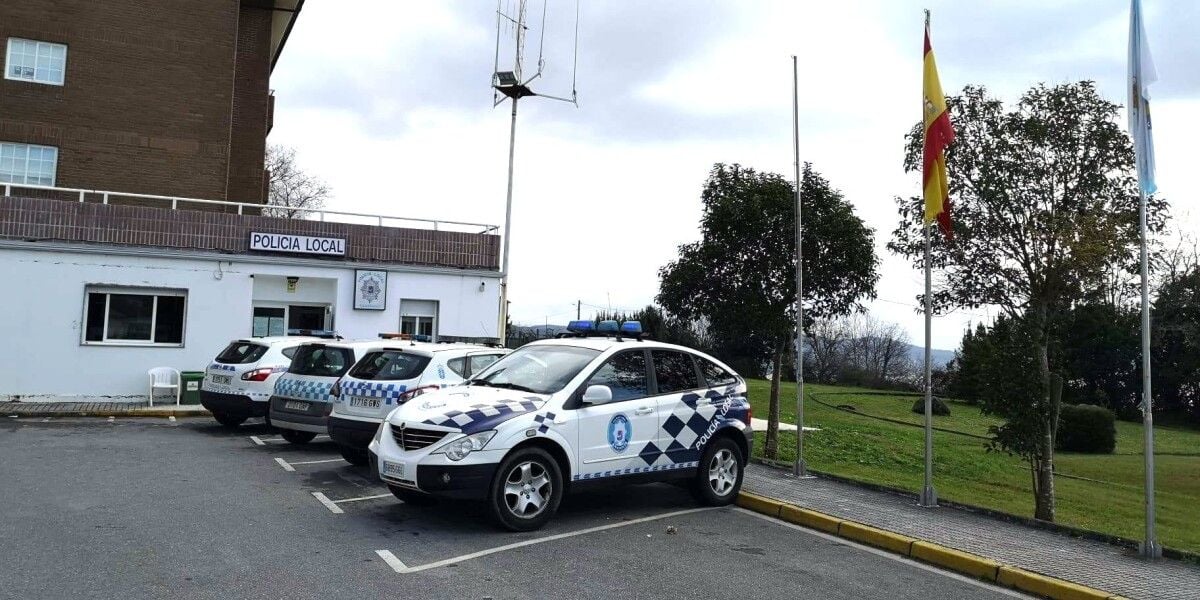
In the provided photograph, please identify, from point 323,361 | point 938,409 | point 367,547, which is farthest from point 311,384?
point 938,409

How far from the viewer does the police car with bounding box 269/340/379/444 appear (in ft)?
37.5

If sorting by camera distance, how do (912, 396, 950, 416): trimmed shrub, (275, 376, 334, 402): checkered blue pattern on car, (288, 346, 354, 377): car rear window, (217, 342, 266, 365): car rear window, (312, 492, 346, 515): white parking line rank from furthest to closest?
(912, 396, 950, 416): trimmed shrub → (217, 342, 266, 365): car rear window → (288, 346, 354, 377): car rear window → (275, 376, 334, 402): checkered blue pattern on car → (312, 492, 346, 515): white parking line

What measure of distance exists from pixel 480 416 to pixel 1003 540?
15.6ft

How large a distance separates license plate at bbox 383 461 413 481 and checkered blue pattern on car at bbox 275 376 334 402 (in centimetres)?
393

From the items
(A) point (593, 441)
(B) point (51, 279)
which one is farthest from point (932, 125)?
(B) point (51, 279)

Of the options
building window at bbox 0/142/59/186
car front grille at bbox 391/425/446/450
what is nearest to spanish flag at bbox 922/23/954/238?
car front grille at bbox 391/425/446/450

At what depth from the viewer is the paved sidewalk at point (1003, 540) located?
653 centimetres

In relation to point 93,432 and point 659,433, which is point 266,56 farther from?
point 659,433

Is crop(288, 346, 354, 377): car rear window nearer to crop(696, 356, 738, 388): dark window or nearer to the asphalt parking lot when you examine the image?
the asphalt parking lot

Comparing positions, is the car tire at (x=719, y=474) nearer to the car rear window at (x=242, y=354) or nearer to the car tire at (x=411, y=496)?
the car tire at (x=411, y=496)

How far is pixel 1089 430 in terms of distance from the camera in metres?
29.0

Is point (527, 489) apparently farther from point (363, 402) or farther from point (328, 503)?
point (363, 402)

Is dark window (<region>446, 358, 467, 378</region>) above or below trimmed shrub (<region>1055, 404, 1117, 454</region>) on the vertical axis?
above

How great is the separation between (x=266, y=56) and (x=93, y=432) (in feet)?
67.3
